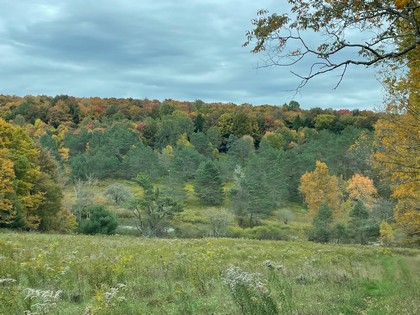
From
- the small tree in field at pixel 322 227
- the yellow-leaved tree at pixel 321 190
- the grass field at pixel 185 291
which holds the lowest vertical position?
the small tree in field at pixel 322 227

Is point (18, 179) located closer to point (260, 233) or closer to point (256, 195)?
point (260, 233)

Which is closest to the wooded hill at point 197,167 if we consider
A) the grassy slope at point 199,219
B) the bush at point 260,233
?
the bush at point 260,233

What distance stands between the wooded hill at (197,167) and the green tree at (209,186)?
0.23 m

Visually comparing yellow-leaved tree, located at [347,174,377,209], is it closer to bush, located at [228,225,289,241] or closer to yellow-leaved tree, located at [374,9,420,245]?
bush, located at [228,225,289,241]

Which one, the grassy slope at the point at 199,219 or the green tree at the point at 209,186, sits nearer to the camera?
the grassy slope at the point at 199,219

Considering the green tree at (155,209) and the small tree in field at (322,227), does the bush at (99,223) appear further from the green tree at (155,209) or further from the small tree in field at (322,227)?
the small tree in field at (322,227)

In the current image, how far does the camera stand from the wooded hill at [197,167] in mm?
45375

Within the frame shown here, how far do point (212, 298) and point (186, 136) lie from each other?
142169 mm

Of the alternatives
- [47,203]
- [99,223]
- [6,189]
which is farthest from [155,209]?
[6,189]

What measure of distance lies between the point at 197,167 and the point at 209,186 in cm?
2428

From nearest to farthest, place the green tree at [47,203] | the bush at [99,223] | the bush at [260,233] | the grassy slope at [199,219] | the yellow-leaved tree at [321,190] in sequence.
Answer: the green tree at [47,203] → the bush at [99,223] → the bush at [260,233] → the grassy slope at [199,219] → the yellow-leaved tree at [321,190]

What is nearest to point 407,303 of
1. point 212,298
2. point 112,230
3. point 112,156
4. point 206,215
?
point 212,298

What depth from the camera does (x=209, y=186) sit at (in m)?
88.6

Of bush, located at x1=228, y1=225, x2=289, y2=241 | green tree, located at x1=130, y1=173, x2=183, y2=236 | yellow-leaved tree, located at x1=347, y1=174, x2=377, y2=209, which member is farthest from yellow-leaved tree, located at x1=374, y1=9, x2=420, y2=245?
yellow-leaved tree, located at x1=347, y1=174, x2=377, y2=209
